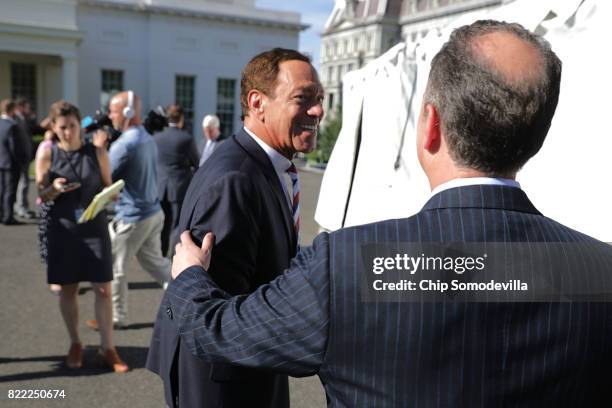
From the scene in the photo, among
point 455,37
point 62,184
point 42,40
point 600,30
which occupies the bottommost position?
point 62,184

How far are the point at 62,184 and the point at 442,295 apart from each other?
3.60 meters

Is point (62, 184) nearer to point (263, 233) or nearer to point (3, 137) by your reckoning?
point (263, 233)

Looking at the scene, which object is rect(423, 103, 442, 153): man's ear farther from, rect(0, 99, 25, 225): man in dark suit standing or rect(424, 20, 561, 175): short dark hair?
rect(0, 99, 25, 225): man in dark suit standing

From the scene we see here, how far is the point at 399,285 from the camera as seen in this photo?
945 mm

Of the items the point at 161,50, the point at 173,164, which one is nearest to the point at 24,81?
the point at 161,50

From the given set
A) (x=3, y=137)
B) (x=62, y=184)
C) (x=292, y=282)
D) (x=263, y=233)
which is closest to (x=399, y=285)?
(x=292, y=282)

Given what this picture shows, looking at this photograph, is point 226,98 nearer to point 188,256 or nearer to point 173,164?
point 173,164

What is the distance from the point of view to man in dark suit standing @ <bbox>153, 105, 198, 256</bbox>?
21.8ft

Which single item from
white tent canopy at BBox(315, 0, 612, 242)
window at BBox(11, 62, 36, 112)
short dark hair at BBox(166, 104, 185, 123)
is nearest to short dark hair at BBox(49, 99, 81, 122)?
white tent canopy at BBox(315, 0, 612, 242)

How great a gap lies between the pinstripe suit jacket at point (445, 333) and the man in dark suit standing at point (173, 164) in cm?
584

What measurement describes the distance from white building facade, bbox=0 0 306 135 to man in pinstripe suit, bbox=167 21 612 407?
2982 cm

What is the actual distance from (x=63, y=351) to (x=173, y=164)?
9.78 feet

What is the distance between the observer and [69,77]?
1093 inches

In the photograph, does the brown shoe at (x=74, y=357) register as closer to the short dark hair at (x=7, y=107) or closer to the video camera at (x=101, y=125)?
the video camera at (x=101, y=125)
